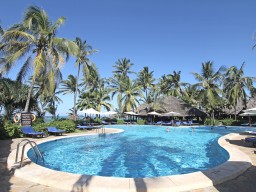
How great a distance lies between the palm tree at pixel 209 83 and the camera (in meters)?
33.2

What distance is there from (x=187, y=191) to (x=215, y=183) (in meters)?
0.83

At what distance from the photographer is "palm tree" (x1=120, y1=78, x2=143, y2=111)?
122ft

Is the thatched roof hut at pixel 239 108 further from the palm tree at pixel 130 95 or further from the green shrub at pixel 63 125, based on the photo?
the green shrub at pixel 63 125

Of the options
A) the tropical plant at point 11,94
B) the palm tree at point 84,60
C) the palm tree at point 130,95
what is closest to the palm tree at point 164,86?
the palm tree at point 130,95

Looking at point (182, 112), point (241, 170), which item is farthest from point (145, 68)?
point (241, 170)

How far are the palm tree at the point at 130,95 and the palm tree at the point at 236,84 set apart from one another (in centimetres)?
1446

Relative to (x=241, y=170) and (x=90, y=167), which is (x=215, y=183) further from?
(x=90, y=167)

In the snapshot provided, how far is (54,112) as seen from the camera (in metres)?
45.2

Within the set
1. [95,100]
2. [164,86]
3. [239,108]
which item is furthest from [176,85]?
[95,100]

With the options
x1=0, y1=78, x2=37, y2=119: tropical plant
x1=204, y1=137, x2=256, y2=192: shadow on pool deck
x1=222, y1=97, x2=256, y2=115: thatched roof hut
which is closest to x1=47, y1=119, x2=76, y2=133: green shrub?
x1=0, y1=78, x2=37, y2=119: tropical plant

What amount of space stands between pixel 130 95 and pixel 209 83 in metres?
13.3

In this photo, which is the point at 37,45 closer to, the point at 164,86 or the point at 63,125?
the point at 63,125

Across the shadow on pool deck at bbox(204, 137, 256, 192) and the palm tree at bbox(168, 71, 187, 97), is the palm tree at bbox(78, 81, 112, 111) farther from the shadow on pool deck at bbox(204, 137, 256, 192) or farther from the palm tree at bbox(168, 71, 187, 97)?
the shadow on pool deck at bbox(204, 137, 256, 192)

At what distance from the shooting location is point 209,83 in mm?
34125
